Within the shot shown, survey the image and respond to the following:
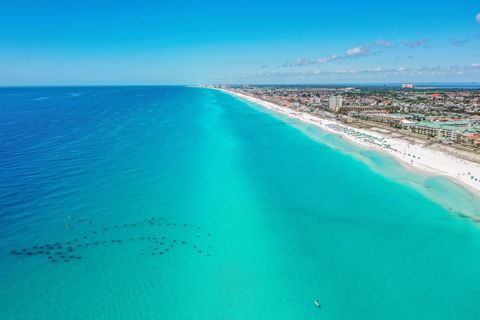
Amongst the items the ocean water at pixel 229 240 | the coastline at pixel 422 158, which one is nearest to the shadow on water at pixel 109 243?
the ocean water at pixel 229 240

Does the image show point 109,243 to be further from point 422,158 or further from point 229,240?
point 422,158

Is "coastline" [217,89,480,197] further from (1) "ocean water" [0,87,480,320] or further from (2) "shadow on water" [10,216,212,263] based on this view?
(2) "shadow on water" [10,216,212,263]

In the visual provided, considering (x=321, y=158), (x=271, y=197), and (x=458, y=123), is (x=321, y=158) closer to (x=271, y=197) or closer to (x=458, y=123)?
(x=271, y=197)

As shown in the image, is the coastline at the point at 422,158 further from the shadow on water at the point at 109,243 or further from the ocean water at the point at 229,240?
the shadow on water at the point at 109,243

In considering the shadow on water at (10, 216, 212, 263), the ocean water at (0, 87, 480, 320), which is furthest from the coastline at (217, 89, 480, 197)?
the shadow on water at (10, 216, 212, 263)

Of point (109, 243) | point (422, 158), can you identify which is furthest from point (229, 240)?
point (422, 158)

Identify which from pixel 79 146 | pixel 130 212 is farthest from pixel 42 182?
pixel 79 146

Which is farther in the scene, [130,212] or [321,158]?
[321,158]

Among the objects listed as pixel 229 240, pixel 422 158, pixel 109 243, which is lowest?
pixel 229 240
